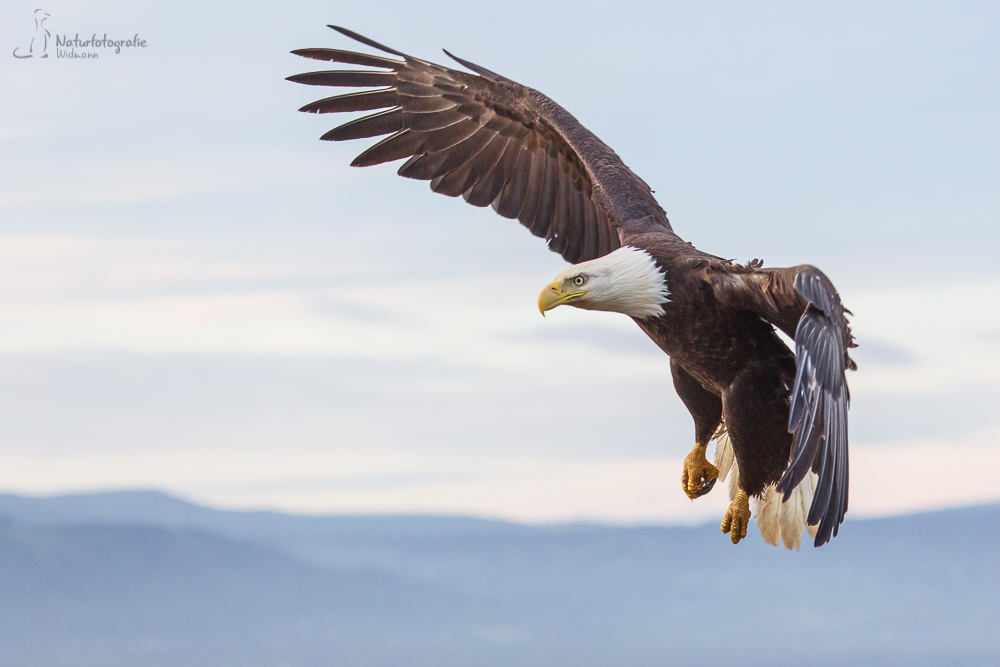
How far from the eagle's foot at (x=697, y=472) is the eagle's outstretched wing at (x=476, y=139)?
1.29 metres

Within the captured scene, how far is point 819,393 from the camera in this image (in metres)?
4.64

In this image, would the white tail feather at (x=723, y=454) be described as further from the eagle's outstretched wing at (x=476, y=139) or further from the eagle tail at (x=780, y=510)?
the eagle's outstretched wing at (x=476, y=139)

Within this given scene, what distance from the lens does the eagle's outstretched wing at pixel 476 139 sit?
6844 millimetres

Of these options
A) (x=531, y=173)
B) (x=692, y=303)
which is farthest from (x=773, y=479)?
(x=531, y=173)

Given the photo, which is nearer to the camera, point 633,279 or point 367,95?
point 633,279

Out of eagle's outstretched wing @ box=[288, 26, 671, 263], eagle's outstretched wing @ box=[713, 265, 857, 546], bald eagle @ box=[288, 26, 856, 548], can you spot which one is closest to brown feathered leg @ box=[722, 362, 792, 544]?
bald eagle @ box=[288, 26, 856, 548]

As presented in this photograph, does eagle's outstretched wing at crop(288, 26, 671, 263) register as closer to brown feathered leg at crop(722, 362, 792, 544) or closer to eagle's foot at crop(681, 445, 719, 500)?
eagle's foot at crop(681, 445, 719, 500)

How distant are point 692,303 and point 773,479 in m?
0.92

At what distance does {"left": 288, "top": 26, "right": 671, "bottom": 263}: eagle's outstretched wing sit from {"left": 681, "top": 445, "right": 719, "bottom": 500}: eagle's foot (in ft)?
4.24

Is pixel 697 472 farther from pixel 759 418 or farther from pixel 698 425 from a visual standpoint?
pixel 759 418

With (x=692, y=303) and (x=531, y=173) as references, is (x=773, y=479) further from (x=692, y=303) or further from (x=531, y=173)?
(x=531, y=173)

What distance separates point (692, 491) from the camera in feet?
19.8

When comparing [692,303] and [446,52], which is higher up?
[446,52]

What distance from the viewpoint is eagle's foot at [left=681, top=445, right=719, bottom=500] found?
6.01m
